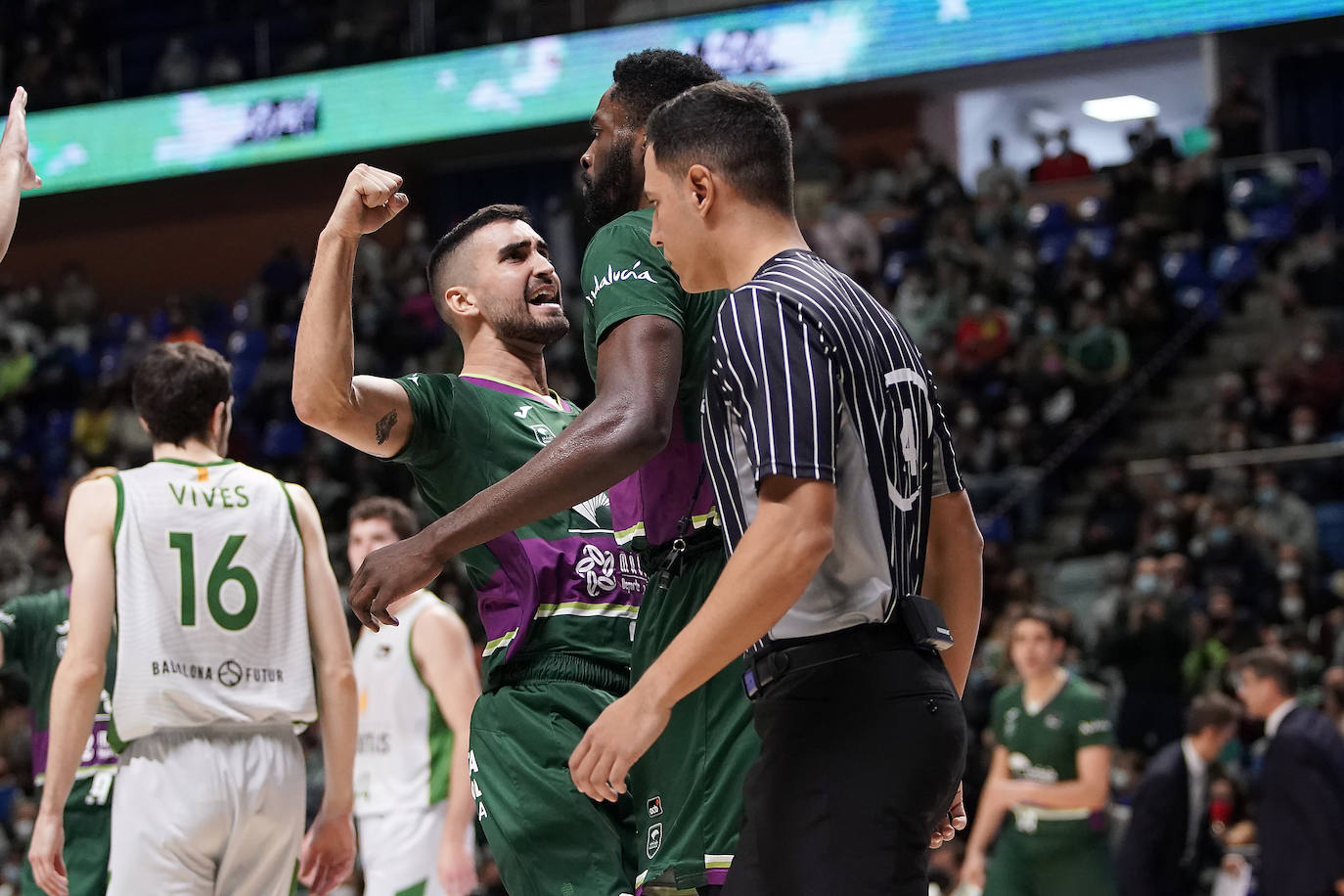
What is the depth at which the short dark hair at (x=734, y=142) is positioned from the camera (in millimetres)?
2918

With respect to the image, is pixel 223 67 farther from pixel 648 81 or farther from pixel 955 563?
pixel 955 563

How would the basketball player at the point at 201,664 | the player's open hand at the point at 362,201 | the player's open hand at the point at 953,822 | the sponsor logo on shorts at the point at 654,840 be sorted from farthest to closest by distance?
the basketball player at the point at 201,664 → the player's open hand at the point at 362,201 → the sponsor logo on shorts at the point at 654,840 → the player's open hand at the point at 953,822

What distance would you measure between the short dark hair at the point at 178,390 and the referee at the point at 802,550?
2.59 metres

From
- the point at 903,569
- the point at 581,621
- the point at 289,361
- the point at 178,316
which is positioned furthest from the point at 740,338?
the point at 178,316

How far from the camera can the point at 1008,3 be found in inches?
670

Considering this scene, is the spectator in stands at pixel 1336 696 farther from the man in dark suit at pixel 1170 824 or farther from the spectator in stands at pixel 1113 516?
the spectator in stands at pixel 1113 516

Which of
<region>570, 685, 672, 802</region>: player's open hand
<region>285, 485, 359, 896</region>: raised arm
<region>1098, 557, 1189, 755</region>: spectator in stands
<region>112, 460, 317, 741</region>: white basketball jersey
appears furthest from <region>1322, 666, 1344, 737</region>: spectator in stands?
<region>570, 685, 672, 802</region>: player's open hand

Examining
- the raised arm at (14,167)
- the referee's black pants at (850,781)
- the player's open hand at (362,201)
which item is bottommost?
the referee's black pants at (850,781)

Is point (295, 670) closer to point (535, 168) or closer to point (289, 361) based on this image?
point (289, 361)

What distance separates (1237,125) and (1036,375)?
417 cm

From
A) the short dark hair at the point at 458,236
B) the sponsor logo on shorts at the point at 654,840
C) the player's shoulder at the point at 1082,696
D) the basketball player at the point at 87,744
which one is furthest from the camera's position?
the player's shoulder at the point at 1082,696

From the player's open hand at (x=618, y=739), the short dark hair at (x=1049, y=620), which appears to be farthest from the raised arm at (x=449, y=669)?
the player's open hand at (x=618, y=739)

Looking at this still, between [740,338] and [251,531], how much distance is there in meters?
2.82

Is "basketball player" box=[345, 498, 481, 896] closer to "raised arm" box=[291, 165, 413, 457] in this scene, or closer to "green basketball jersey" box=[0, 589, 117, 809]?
"green basketball jersey" box=[0, 589, 117, 809]
